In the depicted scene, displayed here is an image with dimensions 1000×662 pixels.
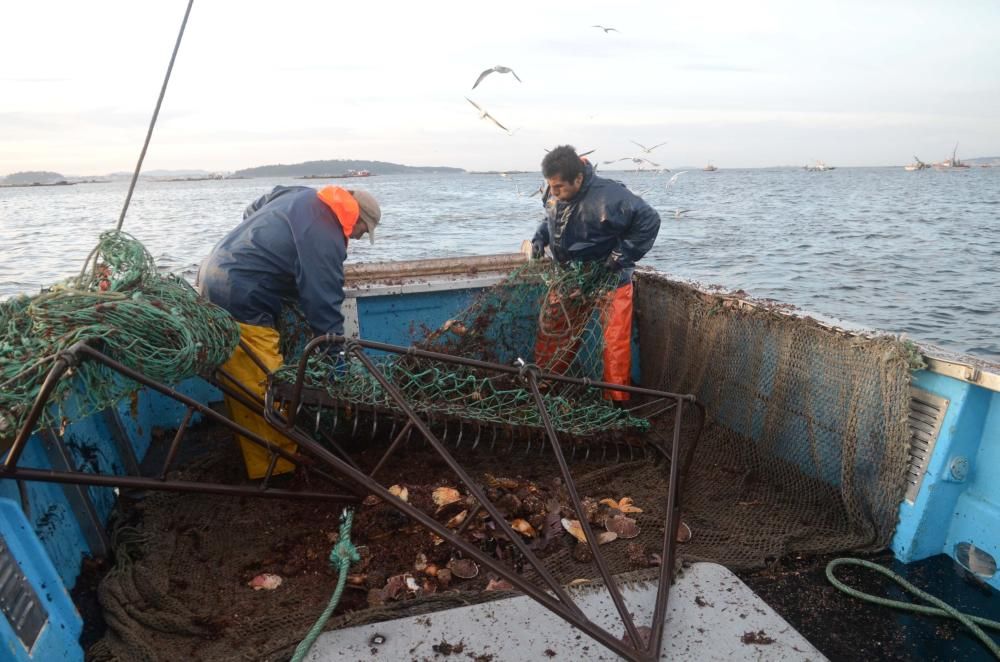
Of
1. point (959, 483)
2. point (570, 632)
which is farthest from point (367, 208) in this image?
point (959, 483)

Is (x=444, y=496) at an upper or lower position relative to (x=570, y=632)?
lower

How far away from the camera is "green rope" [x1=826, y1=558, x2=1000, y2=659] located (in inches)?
104

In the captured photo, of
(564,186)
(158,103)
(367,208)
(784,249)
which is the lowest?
(784,249)

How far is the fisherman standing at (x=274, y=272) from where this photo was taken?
3617 millimetres

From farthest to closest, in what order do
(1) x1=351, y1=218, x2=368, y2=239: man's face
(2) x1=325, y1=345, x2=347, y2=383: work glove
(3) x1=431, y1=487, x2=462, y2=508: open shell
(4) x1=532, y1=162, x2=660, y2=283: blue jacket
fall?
(4) x1=532, y1=162, x2=660, y2=283: blue jacket < (1) x1=351, y1=218, x2=368, y2=239: man's face < (2) x1=325, y1=345, x2=347, y2=383: work glove < (3) x1=431, y1=487, x2=462, y2=508: open shell

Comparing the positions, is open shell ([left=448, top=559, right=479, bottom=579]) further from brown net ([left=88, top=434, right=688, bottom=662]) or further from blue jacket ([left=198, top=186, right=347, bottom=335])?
blue jacket ([left=198, top=186, right=347, bottom=335])

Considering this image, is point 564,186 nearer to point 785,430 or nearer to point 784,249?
point 785,430

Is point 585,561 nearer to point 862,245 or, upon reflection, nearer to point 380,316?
point 380,316

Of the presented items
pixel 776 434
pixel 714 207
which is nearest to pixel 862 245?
pixel 714 207

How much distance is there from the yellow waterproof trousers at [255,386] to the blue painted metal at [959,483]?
334 cm

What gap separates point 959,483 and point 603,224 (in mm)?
2727

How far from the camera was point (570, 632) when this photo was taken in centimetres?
220

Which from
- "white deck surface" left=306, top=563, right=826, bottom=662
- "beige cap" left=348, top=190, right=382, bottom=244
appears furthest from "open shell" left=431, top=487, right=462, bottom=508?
"beige cap" left=348, top=190, right=382, bottom=244

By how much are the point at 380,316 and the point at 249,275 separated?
55.5 inches
